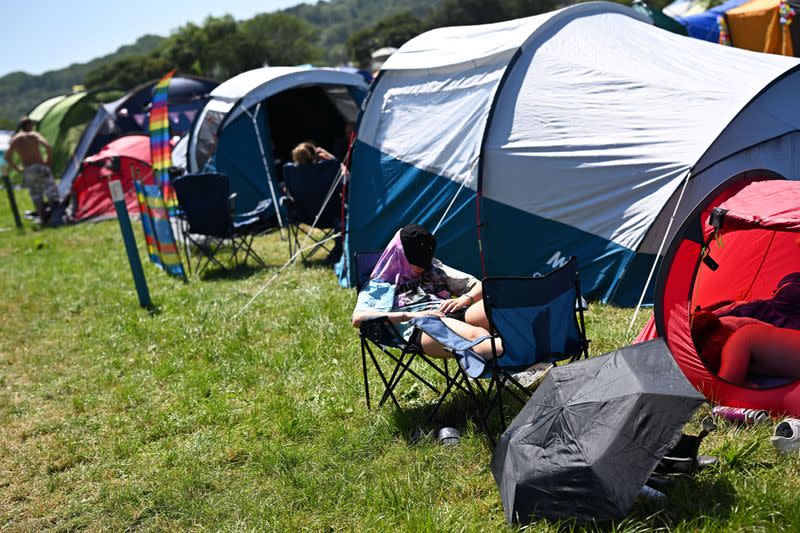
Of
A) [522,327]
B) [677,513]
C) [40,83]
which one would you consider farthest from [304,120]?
[40,83]

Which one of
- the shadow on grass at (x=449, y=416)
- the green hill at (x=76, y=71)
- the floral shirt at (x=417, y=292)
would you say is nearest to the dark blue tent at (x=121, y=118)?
the floral shirt at (x=417, y=292)

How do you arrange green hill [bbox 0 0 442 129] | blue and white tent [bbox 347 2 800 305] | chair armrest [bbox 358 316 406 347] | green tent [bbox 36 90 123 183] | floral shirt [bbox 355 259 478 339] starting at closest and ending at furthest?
chair armrest [bbox 358 316 406 347]
floral shirt [bbox 355 259 478 339]
blue and white tent [bbox 347 2 800 305]
green tent [bbox 36 90 123 183]
green hill [bbox 0 0 442 129]

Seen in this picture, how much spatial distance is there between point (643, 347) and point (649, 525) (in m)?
0.66

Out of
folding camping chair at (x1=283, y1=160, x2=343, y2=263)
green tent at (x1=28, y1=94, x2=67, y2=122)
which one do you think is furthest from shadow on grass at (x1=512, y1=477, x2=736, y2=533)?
green tent at (x1=28, y1=94, x2=67, y2=122)

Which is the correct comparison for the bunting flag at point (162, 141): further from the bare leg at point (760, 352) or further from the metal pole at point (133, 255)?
the bare leg at point (760, 352)

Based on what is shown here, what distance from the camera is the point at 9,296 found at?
784 centimetres

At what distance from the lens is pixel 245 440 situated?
3922 mm

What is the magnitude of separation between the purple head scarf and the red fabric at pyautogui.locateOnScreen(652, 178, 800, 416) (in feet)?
4.51

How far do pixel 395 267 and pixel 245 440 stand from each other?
1.25 metres

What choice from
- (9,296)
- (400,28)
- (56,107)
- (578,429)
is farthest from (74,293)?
(400,28)

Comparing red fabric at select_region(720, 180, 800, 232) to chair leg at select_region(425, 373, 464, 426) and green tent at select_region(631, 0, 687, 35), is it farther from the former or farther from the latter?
green tent at select_region(631, 0, 687, 35)

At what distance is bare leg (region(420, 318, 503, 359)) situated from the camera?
3455mm

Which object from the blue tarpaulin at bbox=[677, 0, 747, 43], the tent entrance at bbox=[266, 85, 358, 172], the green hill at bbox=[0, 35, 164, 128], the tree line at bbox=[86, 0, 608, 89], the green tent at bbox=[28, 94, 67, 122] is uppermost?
the green hill at bbox=[0, 35, 164, 128]

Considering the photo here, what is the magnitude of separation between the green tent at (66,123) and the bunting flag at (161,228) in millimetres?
11461
